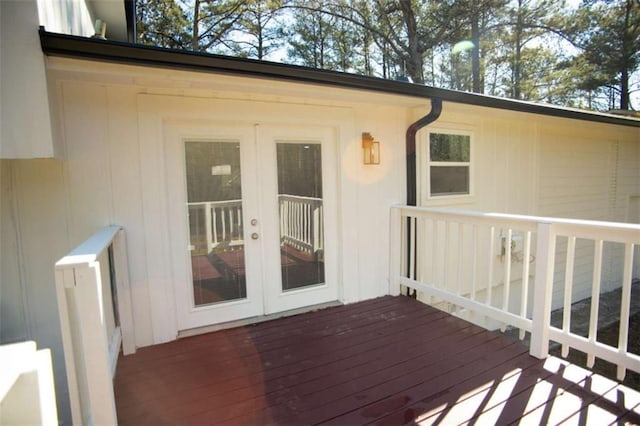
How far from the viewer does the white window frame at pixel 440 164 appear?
4.27m

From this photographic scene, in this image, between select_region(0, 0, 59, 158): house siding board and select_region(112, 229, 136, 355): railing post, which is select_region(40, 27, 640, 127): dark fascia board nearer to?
select_region(0, 0, 59, 158): house siding board

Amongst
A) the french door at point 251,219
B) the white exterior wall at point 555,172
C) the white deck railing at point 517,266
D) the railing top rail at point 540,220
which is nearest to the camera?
the railing top rail at point 540,220

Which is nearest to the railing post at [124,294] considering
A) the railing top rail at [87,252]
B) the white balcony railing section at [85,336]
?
the railing top rail at [87,252]

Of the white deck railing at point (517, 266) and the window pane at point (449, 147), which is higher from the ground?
the window pane at point (449, 147)

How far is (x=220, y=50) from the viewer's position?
35.4ft

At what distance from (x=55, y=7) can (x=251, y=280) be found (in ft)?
8.91

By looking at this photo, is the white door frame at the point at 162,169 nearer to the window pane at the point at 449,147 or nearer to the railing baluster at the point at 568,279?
the window pane at the point at 449,147

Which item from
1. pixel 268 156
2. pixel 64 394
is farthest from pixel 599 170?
pixel 64 394

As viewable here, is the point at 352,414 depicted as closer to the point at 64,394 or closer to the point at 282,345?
the point at 282,345

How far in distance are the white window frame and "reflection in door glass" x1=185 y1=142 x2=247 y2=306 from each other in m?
2.39

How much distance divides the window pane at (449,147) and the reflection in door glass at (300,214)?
1718 mm

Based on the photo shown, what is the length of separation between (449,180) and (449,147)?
45 cm

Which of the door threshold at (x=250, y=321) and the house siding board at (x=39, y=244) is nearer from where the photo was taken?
the house siding board at (x=39, y=244)

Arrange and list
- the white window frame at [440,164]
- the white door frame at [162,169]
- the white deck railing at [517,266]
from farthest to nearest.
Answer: the white window frame at [440,164], the white door frame at [162,169], the white deck railing at [517,266]
